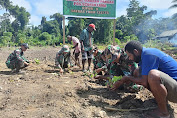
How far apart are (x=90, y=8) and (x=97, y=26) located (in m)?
15.8

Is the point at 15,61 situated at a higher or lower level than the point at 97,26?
lower

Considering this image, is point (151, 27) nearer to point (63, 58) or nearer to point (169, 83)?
point (63, 58)

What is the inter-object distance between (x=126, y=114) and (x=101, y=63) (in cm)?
207

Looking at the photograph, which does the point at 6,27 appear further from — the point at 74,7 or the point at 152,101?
the point at 152,101

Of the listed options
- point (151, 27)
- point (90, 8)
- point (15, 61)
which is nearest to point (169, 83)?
point (15, 61)

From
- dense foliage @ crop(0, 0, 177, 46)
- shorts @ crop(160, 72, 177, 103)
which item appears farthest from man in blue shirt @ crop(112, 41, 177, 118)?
dense foliage @ crop(0, 0, 177, 46)

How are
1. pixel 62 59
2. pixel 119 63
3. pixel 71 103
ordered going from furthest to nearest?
1. pixel 62 59
2. pixel 119 63
3. pixel 71 103

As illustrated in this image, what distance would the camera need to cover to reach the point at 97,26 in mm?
21766

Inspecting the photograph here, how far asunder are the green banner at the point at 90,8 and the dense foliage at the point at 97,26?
1498 centimetres

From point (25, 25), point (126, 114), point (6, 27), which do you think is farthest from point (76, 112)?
point (25, 25)

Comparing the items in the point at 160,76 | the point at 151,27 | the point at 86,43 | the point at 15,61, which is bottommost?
the point at 15,61

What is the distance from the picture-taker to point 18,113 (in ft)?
7.30

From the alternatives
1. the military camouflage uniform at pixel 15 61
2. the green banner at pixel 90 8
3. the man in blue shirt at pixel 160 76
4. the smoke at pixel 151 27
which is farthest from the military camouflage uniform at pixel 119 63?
the smoke at pixel 151 27

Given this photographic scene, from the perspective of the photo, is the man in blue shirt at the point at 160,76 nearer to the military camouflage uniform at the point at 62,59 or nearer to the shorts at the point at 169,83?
the shorts at the point at 169,83
